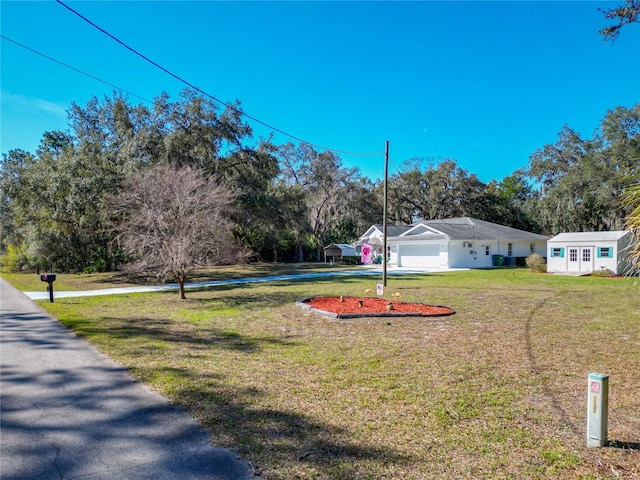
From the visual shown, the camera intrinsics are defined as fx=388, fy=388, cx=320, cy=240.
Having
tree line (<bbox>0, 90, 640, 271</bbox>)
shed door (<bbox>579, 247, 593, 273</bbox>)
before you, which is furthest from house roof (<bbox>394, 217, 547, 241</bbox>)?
shed door (<bbox>579, 247, 593, 273</bbox>)

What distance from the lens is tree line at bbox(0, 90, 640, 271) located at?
1694 centimetres

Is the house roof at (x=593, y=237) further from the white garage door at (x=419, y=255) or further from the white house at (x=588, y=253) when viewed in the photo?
the white garage door at (x=419, y=255)

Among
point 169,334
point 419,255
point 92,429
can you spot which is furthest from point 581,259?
point 92,429

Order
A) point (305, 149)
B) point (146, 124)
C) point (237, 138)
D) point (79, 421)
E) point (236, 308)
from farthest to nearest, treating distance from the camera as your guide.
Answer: point (305, 149) < point (237, 138) < point (146, 124) < point (236, 308) < point (79, 421)

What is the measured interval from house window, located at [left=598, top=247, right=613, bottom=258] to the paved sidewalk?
82.3 ft

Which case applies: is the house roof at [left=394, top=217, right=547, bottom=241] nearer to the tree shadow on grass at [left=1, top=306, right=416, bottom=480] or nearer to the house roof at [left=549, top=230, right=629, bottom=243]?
the house roof at [left=549, top=230, right=629, bottom=243]

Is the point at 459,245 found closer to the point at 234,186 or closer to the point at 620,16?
the point at 234,186

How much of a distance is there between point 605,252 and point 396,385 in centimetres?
2309

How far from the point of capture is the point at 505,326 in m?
7.92

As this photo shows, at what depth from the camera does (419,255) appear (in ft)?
98.4

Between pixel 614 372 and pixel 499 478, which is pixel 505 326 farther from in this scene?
pixel 499 478

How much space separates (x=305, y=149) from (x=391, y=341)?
1447 inches

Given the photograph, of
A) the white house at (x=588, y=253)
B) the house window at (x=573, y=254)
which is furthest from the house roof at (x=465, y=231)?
the house window at (x=573, y=254)

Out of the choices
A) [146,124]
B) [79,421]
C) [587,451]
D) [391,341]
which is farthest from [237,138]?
[587,451]
